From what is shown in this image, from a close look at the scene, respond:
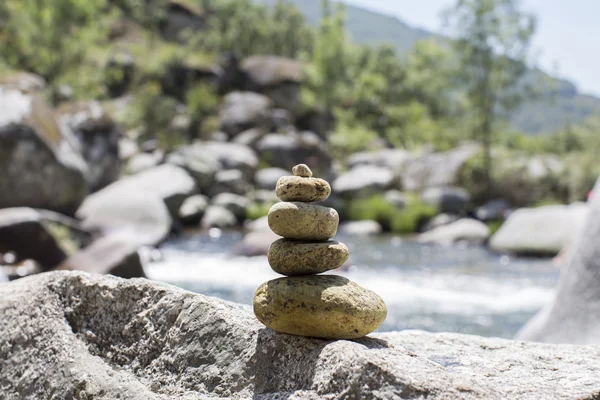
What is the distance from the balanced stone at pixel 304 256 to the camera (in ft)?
9.46

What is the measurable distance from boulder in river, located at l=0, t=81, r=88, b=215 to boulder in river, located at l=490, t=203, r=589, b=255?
36.0ft

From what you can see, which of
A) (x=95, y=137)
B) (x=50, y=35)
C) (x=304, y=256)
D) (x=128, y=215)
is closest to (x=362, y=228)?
(x=128, y=215)

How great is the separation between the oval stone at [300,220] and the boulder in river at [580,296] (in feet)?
9.76

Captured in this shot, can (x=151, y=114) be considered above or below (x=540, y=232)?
above

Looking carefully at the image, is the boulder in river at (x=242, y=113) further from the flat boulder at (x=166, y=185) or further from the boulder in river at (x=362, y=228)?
the boulder in river at (x=362, y=228)

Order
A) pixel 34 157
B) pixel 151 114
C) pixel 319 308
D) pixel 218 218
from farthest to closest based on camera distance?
pixel 151 114 < pixel 218 218 < pixel 34 157 < pixel 319 308

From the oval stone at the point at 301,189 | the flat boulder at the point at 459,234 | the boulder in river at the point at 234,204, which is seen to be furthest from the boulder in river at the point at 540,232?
the oval stone at the point at 301,189

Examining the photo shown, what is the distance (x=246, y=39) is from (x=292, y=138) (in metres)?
19.3

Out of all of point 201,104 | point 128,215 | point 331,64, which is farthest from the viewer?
point 331,64

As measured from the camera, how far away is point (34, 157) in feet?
43.8

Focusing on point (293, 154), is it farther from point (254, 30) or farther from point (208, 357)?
point (208, 357)

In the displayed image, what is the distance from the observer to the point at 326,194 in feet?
10.0

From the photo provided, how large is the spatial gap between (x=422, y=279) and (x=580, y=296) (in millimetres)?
7364

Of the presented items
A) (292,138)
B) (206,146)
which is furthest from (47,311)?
(292,138)
